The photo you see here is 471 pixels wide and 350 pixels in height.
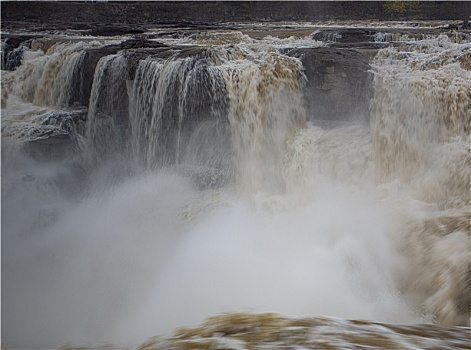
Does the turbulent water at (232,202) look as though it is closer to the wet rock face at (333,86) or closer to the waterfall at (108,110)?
the waterfall at (108,110)

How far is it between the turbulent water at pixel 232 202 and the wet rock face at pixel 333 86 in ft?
0.40

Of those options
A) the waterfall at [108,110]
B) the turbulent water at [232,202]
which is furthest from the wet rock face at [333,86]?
the waterfall at [108,110]

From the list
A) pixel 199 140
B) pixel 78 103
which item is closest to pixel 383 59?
pixel 199 140

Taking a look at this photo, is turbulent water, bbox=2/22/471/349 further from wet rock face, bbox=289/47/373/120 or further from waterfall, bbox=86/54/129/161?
wet rock face, bbox=289/47/373/120

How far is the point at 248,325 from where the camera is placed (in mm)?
2490

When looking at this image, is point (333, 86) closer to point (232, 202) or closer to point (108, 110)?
point (232, 202)

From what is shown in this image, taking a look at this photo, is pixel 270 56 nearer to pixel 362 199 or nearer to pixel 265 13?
pixel 362 199

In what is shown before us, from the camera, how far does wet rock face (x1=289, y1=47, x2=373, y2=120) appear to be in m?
6.02

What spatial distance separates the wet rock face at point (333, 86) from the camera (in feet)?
19.7

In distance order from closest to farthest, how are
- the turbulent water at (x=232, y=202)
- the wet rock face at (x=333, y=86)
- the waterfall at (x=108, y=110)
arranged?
the turbulent water at (x=232, y=202) < the wet rock face at (x=333, y=86) < the waterfall at (x=108, y=110)

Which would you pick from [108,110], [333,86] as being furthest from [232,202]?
[108,110]

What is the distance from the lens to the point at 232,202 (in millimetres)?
5590

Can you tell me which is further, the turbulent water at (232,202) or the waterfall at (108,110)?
→ the waterfall at (108,110)

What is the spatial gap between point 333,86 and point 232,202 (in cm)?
193
